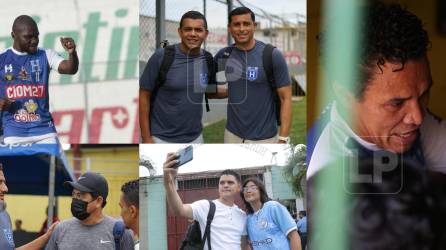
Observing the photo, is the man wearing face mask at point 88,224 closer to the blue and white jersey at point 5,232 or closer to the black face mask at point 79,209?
the black face mask at point 79,209

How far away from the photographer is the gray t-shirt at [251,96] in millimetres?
3973

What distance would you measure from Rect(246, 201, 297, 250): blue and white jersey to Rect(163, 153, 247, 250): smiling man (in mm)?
58

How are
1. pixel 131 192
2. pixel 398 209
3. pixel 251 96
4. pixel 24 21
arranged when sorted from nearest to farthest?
pixel 398 209 < pixel 251 96 < pixel 131 192 < pixel 24 21

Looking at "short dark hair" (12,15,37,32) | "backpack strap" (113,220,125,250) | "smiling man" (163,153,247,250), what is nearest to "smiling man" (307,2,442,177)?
"smiling man" (163,153,247,250)

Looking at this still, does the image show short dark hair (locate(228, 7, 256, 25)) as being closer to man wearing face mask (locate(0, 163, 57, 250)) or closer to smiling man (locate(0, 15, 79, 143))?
smiling man (locate(0, 15, 79, 143))

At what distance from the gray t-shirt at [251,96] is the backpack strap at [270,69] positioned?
1 cm

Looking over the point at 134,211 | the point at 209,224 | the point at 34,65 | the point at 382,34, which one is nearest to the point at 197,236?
the point at 209,224

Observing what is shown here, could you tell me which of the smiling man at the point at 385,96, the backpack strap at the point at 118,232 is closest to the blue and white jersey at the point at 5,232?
the backpack strap at the point at 118,232

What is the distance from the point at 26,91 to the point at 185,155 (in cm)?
103

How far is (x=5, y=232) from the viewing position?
425 cm

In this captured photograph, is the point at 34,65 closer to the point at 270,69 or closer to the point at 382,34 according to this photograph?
the point at 270,69

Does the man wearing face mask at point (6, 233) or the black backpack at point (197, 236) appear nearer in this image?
the black backpack at point (197, 236)

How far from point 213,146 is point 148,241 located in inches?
25.5

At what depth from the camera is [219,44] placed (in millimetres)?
4000
